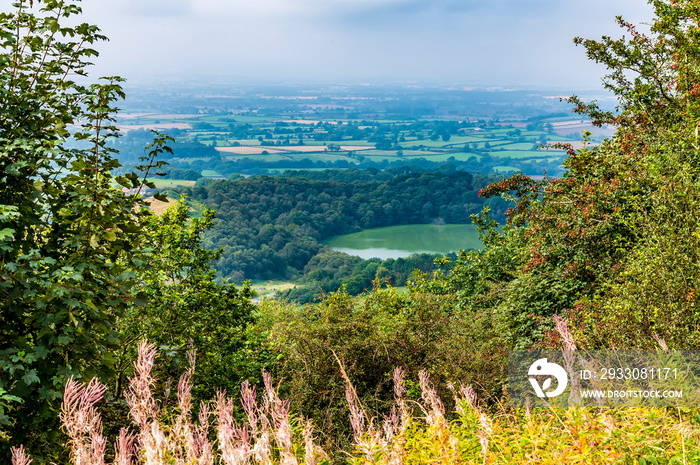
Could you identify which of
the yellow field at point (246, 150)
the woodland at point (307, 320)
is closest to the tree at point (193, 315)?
the woodland at point (307, 320)

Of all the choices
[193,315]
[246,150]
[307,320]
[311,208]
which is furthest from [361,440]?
[246,150]

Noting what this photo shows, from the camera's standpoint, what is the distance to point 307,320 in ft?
26.6

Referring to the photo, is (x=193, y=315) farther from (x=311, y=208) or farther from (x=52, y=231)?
(x=311, y=208)

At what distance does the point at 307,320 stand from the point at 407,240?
54.9m

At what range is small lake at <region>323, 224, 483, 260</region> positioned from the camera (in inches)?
2297

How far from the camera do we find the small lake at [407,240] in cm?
5833

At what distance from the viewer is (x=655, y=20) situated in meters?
10.7

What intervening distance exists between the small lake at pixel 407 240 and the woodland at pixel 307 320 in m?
45.3

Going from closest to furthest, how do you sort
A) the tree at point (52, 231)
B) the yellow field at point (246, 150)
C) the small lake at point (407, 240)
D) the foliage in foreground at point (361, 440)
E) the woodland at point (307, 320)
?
the foliage in foreground at point (361, 440) < the woodland at point (307, 320) < the tree at point (52, 231) < the small lake at point (407, 240) < the yellow field at point (246, 150)

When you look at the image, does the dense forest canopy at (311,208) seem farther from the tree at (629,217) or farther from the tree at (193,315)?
the tree at (193,315)

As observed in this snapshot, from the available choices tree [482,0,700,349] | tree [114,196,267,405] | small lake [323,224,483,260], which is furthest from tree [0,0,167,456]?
small lake [323,224,483,260]

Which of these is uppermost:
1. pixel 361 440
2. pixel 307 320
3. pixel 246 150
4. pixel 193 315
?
pixel 361 440

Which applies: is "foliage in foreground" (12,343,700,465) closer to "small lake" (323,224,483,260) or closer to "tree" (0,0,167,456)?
"tree" (0,0,167,456)

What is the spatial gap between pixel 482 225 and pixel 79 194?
14.2m
